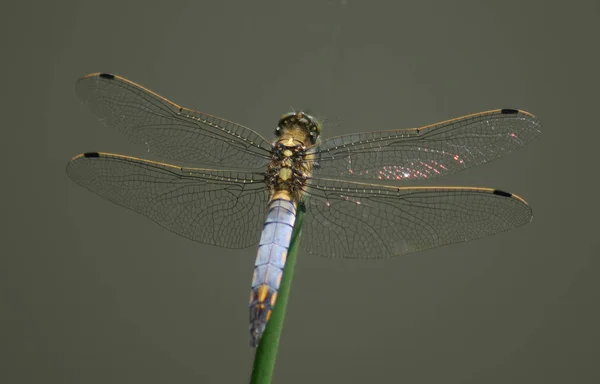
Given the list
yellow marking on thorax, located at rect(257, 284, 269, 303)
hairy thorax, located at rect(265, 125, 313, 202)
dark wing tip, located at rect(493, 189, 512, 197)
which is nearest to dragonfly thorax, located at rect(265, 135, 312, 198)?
hairy thorax, located at rect(265, 125, 313, 202)

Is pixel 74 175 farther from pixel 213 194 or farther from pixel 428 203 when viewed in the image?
pixel 428 203

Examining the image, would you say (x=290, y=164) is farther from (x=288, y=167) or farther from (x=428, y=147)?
(x=428, y=147)

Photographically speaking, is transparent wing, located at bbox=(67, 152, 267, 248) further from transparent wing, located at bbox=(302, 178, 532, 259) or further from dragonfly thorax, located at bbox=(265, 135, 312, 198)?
transparent wing, located at bbox=(302, 178, 532, 259)

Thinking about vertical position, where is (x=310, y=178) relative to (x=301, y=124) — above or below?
below

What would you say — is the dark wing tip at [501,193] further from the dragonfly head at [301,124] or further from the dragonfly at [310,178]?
the dragonfly head at [301,124]

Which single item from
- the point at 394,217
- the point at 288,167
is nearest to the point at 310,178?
the point at 288,167

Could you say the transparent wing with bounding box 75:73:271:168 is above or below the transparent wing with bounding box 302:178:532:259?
above

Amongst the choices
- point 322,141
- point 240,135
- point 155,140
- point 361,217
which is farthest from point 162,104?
point 361,217
